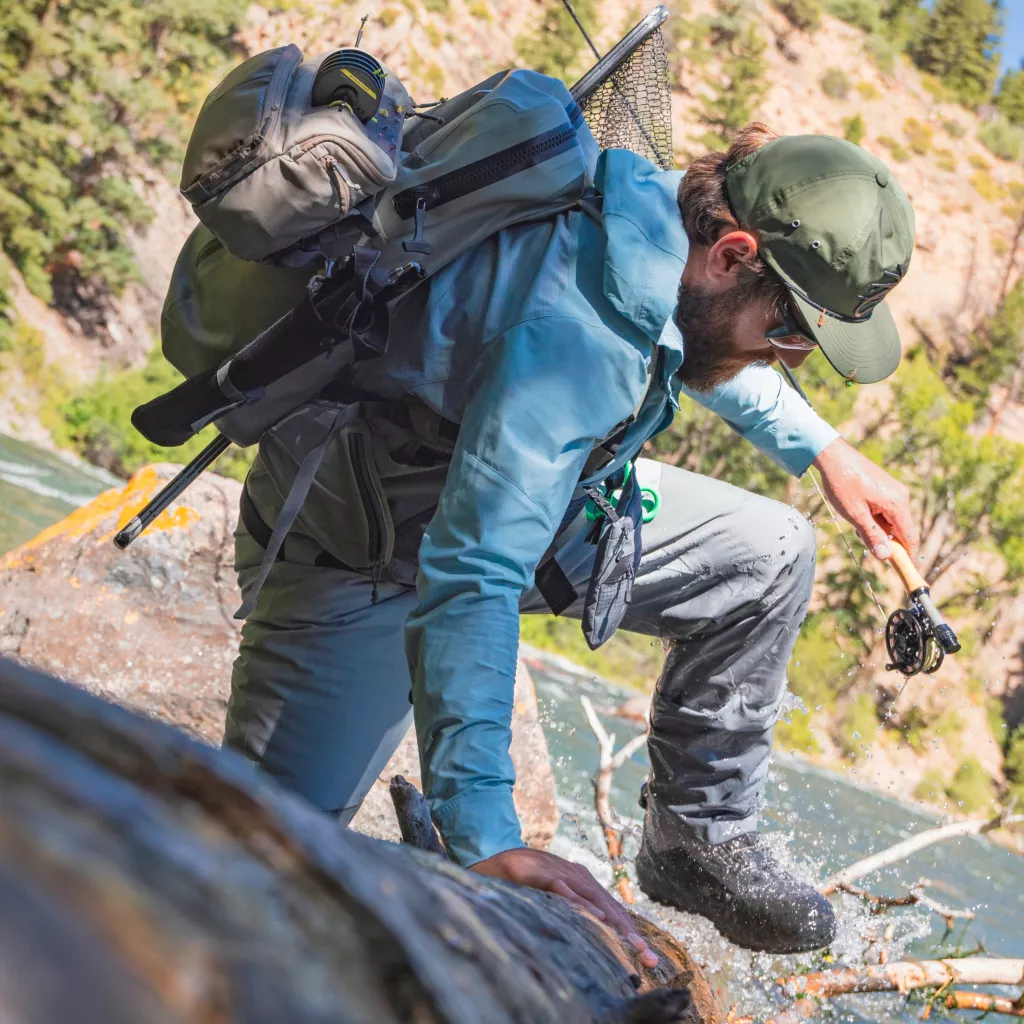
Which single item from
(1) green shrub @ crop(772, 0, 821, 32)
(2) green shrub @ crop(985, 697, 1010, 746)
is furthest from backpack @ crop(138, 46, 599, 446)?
(1) green shrub @ crop(772, 0, 821, 32)

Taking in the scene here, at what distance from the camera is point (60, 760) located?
510 millimetres

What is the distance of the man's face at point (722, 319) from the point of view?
2402mm

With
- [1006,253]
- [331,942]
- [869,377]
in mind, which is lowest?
[331,942]

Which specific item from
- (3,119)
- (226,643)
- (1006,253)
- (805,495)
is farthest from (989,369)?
(226,643)

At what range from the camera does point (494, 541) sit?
1825 millimetres

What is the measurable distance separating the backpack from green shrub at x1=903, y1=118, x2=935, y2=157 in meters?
56.0

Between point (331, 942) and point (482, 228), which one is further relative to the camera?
point (482, 228)

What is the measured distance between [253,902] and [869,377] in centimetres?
211

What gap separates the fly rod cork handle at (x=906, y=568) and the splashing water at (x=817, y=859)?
0.82 m

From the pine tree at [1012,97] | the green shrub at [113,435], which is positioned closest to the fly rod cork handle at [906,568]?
the green shrub at [113,435]

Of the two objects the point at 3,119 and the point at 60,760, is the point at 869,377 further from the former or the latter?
the point at 3,119

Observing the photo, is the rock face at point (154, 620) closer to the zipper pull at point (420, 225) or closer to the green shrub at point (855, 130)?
the zipper pull at point (420, 225)

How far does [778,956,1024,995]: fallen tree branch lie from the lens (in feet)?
11.9

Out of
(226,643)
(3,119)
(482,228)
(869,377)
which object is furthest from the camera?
(3,119)
